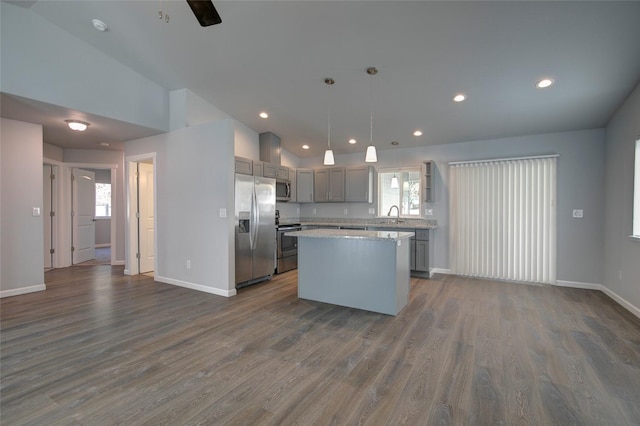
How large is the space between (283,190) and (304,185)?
0.61 meters

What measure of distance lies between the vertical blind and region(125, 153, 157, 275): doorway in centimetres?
569

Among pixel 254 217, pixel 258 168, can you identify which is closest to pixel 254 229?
pixel 254 217

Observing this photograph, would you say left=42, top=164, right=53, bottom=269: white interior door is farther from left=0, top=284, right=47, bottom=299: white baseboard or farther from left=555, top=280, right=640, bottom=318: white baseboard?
left=555, top=280, right=640, bottom=318: white baseboard

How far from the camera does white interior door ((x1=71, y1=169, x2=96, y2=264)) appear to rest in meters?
6.52

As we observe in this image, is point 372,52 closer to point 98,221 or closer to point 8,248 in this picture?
point 8,248

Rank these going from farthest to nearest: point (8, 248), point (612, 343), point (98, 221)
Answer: point (98, 221), point (8, 248), point (612, 343)

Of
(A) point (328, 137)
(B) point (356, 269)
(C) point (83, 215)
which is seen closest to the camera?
(B) point (356, 269)

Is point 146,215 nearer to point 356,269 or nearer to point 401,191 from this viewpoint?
point 356,269

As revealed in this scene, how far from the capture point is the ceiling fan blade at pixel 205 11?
81.7 inches

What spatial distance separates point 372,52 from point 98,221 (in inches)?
394

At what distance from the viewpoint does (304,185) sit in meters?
6.40

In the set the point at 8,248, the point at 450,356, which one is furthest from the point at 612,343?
the point at 8,248

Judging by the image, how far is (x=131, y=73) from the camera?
4266 mm

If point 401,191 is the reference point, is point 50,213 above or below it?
below
